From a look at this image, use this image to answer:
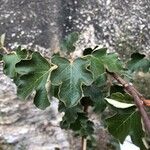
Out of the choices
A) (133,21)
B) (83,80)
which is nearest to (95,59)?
(83,80)

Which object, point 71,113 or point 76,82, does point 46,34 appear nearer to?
point 71,113

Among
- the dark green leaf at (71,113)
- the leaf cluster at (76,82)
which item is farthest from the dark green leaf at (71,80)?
the dark green leaf at (71,113)

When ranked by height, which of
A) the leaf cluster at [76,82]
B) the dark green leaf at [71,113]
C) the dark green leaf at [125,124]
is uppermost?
the leaf cluster at [76,82]

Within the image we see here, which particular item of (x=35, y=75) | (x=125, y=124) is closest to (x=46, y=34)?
(x=35, y=75)

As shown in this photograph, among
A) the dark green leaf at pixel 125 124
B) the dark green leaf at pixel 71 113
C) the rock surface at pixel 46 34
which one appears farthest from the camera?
the rock surface at pixel 46 34

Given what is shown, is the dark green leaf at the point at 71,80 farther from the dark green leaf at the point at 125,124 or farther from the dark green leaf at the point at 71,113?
the dark green leaf at the point at 71,113

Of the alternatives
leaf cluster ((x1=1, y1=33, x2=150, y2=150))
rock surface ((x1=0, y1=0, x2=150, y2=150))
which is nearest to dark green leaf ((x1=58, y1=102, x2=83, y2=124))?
leaf cluster ((x1=1, y1=33, x2=150, y2=150))

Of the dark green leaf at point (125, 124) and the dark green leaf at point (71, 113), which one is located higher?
the dark green leaf at point (125, 124)
